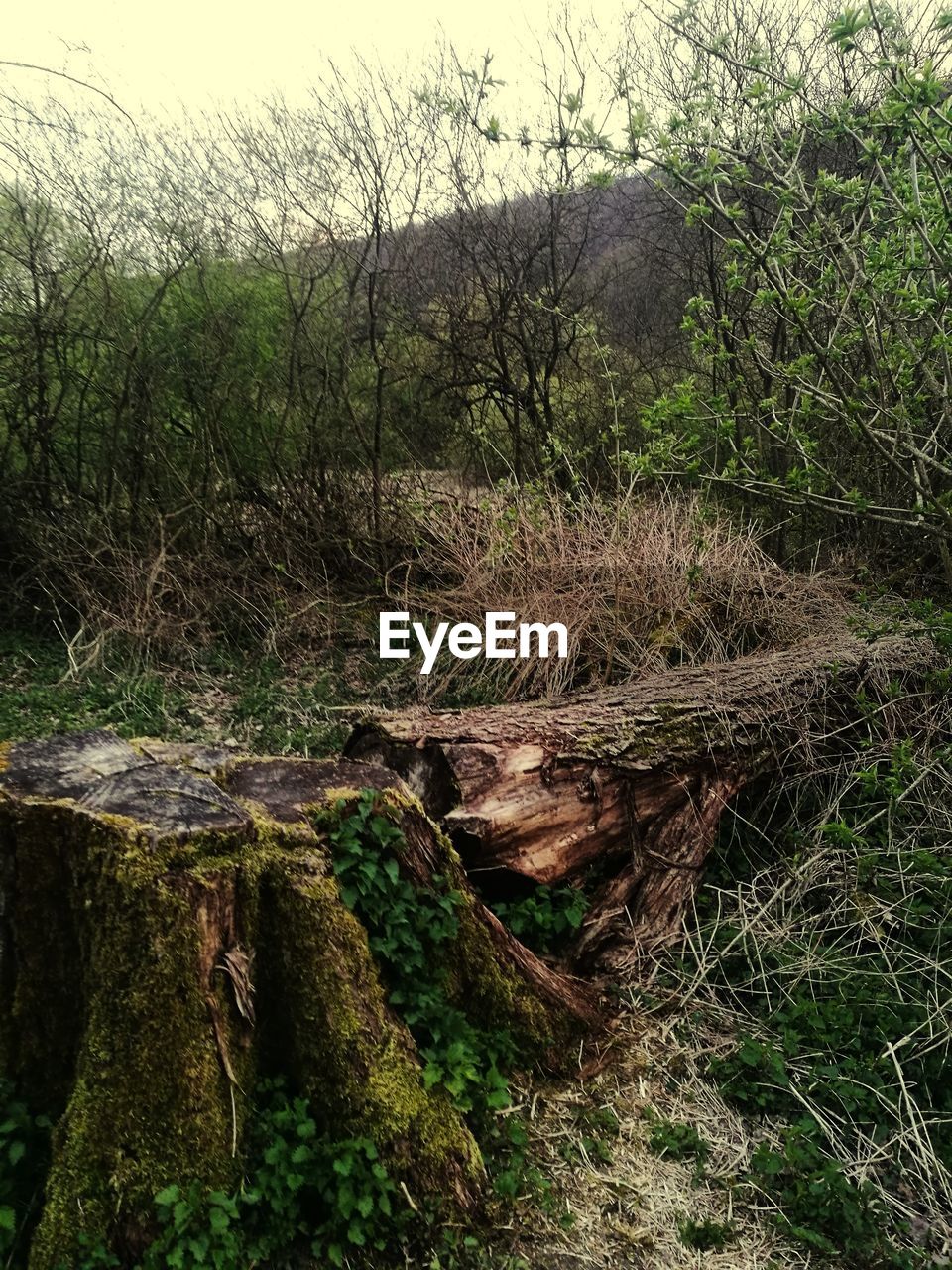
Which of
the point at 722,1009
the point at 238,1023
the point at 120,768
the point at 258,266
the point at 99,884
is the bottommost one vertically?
the point at 722,1009

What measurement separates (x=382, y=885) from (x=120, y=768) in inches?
30.8

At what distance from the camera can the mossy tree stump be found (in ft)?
6.59

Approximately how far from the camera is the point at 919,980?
3.05 m

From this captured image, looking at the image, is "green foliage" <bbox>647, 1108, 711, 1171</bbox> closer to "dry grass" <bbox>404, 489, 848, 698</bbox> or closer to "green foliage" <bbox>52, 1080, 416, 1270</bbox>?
"green foliage" <bbox>52, 1080, 416, 1270</bbox>

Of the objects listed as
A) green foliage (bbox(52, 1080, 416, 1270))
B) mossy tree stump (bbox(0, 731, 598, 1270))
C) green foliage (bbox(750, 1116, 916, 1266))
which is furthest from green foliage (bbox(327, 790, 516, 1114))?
green foliage (bbox(750, 1116, 916, 1266))

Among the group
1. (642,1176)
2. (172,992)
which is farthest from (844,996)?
(172,992)

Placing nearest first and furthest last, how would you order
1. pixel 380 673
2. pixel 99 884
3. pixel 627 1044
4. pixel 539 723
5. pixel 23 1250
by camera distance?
pixel 23 1250 < pixel 99 884 < pixel 627 1044 < pixel 539 723 < pixel 380 673

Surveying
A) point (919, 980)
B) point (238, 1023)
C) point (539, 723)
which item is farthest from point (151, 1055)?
point (919, 980)

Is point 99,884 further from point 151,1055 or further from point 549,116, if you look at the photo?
point 549,116

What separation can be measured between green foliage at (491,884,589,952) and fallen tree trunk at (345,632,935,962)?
2.9 inches

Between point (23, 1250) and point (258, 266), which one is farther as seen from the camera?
point (258, 266)

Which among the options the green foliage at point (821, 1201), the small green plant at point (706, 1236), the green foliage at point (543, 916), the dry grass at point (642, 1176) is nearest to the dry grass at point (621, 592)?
the green foliage at point (543, 916)

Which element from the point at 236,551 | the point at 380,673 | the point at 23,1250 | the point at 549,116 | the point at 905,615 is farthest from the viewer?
the point at 549,116

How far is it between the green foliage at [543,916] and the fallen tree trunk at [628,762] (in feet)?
0.24
